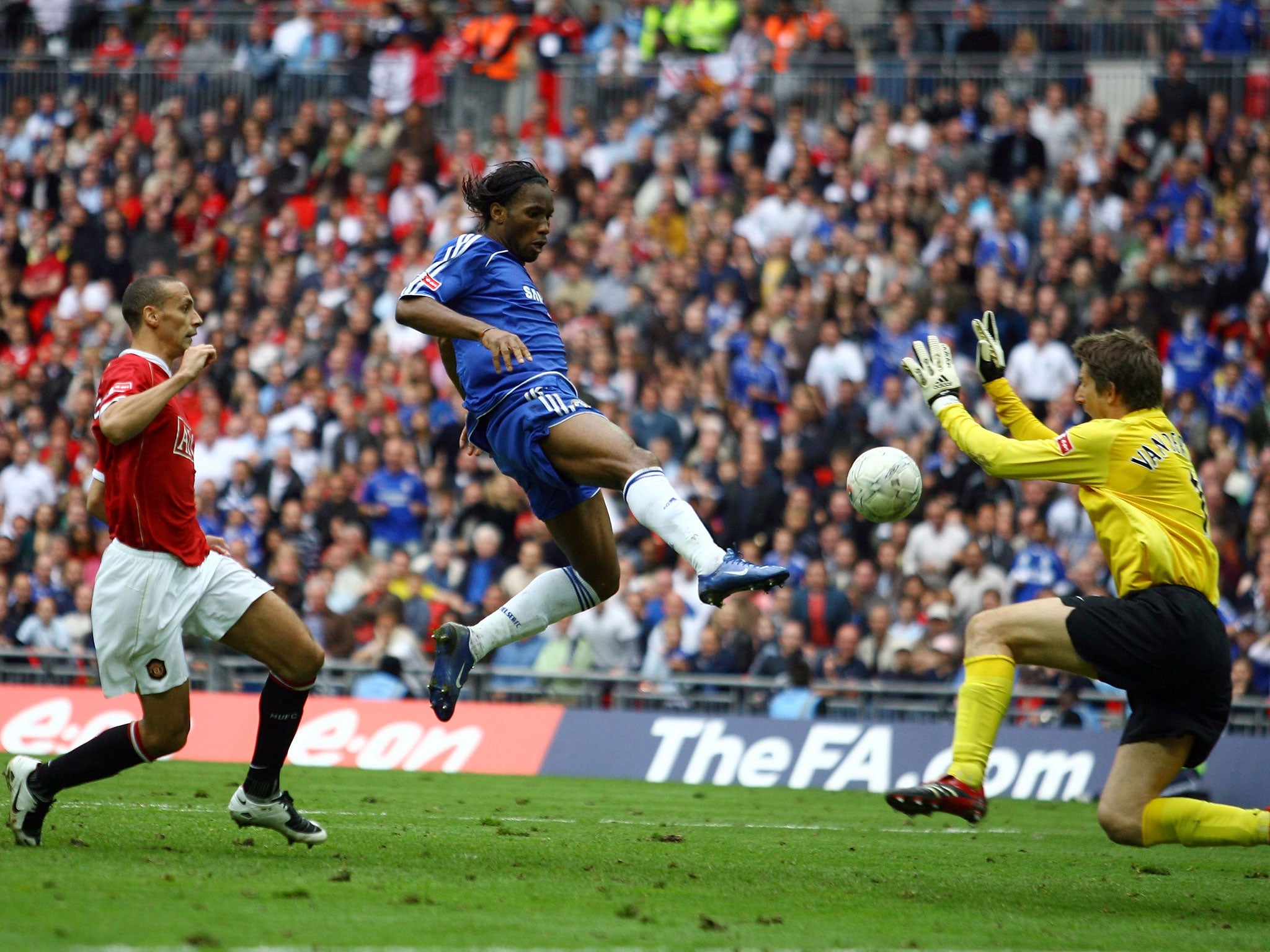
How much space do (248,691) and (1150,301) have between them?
9.50 meters

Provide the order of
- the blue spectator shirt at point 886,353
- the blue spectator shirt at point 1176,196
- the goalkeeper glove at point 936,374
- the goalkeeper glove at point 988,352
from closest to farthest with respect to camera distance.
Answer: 1. the goalkeeper glove at point 936,374
2. the goalkeeper glove at point 988,352
3. the blue spectator shirt at point 886,353
4. the blue spectator shirt at point 1176,196

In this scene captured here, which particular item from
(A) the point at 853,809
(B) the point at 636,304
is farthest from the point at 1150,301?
(A) the point at 853,809

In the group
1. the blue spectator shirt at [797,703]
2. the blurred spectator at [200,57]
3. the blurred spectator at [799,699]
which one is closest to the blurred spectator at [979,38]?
the blurred spectator at [799,699]

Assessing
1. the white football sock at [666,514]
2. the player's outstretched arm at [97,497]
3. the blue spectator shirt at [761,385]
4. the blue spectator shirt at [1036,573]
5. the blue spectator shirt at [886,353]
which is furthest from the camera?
the blue spectator shirt at [761,385]

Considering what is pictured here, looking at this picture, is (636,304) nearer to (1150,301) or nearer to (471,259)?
(1150,301)

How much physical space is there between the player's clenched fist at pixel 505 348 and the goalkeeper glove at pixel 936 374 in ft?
5.53

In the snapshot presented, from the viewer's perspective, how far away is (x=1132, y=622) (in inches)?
261

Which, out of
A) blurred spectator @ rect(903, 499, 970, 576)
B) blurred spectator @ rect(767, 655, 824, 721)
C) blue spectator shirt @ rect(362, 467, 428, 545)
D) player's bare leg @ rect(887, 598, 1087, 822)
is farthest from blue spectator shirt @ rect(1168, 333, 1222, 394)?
player's bare leg @ rect(887, 598, 1087, 822)

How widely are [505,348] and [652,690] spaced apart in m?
7.81

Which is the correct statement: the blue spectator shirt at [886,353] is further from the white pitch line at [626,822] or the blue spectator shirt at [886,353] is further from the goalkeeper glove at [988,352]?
the goalkeeper glove at [988,352]

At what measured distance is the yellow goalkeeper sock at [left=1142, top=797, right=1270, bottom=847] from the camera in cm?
643

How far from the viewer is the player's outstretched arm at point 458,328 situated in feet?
23.3

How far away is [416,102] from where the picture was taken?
21422 mm

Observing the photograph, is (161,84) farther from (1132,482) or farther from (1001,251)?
(1132,482)
